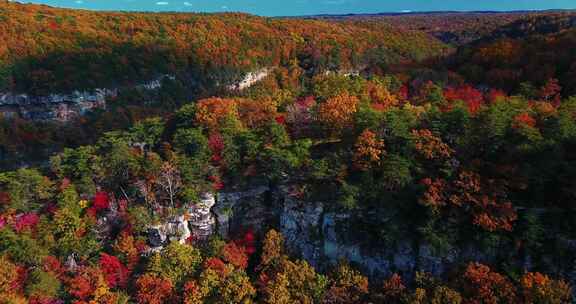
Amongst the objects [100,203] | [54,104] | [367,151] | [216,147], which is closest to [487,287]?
[367,151]

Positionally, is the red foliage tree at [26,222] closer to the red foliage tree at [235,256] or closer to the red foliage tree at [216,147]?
the red foliage tree at [216,147]

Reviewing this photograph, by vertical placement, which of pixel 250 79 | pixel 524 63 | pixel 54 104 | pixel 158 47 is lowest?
pixel 54 104

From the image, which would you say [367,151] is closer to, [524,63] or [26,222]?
[26,222]

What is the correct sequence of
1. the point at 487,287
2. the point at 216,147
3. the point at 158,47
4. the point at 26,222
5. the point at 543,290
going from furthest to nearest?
the point at 158,47
the point at 216,147
the point at 26,222
the point at 487,287
the point at 543,290

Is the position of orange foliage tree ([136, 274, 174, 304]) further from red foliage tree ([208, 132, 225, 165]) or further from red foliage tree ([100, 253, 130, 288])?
red foliage tree ([208, 132, 225, 165])

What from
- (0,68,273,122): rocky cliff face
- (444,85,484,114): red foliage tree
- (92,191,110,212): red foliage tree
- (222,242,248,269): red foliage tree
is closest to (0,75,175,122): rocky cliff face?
(0,68,273,122): rocky cliff face

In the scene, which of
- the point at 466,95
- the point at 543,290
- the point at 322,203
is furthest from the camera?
the point at 466,95

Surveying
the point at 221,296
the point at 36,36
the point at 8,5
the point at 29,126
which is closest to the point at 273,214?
the point at 221,296

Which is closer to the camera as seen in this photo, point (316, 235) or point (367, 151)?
point (367, 151)

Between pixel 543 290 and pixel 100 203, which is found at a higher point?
pixel 543 290

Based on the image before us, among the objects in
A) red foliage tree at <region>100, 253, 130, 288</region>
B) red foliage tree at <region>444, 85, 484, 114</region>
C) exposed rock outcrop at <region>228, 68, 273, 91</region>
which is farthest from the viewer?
exposed rock outcrop at <region>228, 68, 273, 91</region>

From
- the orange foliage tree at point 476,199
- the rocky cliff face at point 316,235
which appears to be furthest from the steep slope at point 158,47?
the orange foliage tree at point 476,199

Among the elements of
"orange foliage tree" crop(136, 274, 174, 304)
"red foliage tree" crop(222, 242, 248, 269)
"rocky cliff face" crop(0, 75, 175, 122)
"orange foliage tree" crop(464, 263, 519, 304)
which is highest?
"rocky cliff face" crop(0, 75, 175, 122)
